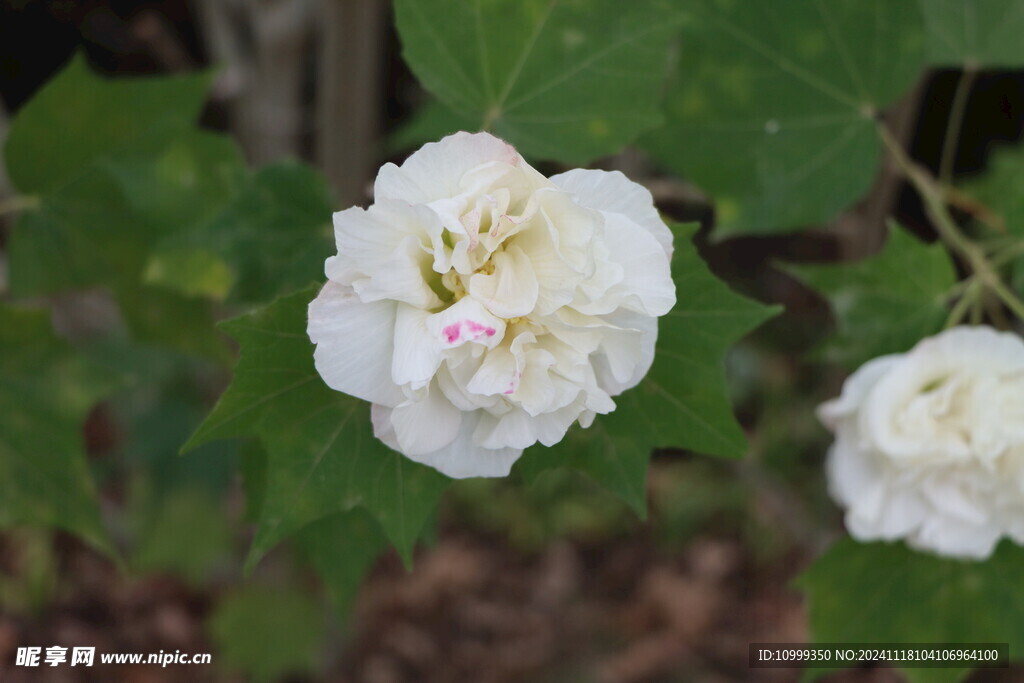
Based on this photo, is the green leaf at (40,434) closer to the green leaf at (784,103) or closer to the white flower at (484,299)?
the white flower at (484,299)

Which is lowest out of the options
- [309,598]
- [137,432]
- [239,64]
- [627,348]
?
[309,598]

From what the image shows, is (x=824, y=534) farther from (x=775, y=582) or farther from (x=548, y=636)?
(x=548, y=636)

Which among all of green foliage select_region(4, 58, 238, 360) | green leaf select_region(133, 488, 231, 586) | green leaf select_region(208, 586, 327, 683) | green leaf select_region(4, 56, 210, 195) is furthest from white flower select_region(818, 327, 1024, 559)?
green leaf select_region(133, 488, 231, 586)

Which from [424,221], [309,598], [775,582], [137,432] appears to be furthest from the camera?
[775,582]

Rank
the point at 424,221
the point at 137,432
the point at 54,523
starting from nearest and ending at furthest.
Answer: the point at 424,221
the point at 54,523
the point at 137,432

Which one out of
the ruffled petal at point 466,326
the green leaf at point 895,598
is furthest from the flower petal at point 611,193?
the green leaf at point 895,598

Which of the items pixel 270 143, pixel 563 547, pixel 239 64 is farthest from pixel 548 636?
pixel 239 64
